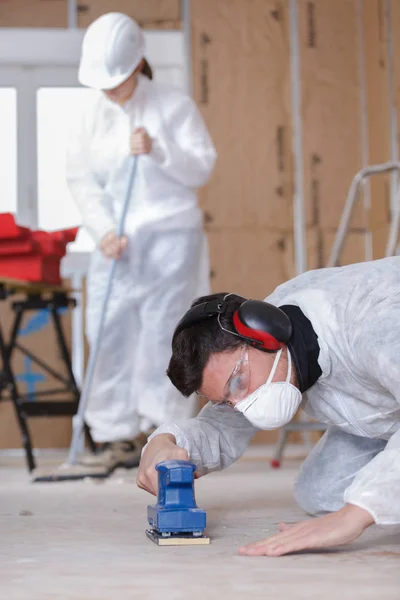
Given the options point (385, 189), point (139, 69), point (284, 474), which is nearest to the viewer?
point (284, 474)

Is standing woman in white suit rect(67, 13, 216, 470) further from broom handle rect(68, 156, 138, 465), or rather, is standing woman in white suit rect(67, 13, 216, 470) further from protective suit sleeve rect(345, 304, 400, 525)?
protective suit sleeve rect(345, 304, 400, 525)

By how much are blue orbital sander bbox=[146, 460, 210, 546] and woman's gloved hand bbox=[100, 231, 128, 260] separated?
163 centimetres

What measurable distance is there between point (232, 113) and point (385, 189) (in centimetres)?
88

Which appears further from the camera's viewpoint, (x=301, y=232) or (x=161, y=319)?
(x=301, y=232)

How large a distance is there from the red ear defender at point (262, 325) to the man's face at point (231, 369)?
0.08ft

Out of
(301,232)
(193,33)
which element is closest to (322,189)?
(301,232)

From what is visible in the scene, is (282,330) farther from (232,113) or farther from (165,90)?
(232,113)

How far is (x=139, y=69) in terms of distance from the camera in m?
3.15

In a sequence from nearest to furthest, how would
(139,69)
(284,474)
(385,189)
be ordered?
(284,474) → (139,69) → (385,189)

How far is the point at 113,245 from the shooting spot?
3.07m

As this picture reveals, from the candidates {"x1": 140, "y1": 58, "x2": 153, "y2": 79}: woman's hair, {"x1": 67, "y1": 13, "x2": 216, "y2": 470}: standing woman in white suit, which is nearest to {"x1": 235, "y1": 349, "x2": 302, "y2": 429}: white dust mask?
{"x1": 67, "y1": 13, "x2": 216, "y2": 470}: standing woman in white suit

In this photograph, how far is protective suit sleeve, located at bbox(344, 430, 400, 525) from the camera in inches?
48.9

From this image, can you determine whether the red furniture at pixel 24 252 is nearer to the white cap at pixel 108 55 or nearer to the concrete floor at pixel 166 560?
the white cap at pixel 108 55

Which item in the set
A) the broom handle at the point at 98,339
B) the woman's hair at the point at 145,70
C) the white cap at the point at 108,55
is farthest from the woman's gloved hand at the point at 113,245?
the woman's hair at the point at 145,70
